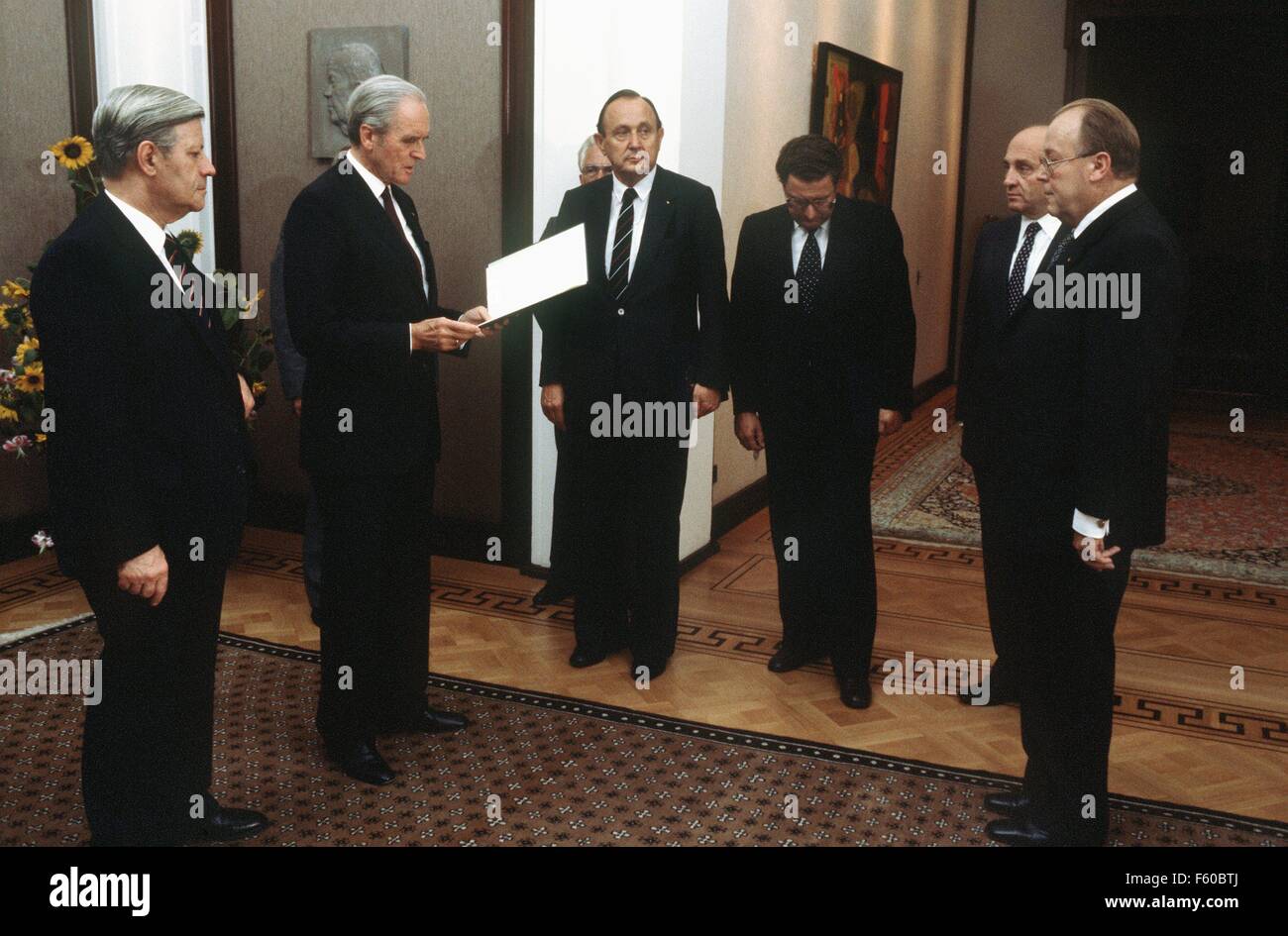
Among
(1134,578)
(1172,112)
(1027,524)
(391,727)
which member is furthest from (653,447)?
(1172,112)

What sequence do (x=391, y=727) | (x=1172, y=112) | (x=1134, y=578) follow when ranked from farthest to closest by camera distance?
1. (x=1172, y=112)
2. (x=1134, y=578)
3. (x=391, y=727)

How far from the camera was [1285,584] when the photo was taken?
198 inches

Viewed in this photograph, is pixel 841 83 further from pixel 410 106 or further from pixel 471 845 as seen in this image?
pixel 471 845

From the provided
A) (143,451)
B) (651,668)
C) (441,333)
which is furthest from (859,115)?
(143,451)

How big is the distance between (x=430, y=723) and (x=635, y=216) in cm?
164

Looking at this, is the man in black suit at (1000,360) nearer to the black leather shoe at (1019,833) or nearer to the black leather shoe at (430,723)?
the black leather shoe at (1019,833)

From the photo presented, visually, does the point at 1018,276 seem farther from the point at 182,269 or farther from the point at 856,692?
the point at 182,269

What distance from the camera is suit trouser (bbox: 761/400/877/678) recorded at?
144 inches

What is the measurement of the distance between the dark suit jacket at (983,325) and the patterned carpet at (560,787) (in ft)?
3.03

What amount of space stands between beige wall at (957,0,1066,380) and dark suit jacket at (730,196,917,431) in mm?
6919

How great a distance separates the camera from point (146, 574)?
7.74 ft

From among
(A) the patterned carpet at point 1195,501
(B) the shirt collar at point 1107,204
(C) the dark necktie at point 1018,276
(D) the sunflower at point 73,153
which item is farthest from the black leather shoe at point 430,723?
(A) the patterned carpet at point 1195,501

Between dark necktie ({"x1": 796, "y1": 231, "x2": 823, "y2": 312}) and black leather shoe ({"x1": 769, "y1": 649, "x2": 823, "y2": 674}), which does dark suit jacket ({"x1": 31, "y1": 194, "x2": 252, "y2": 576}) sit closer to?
dark necktie ({"x1": 796, "y1": 231, "x2": 823, "y2": 312})

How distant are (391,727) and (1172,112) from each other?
842 cm
